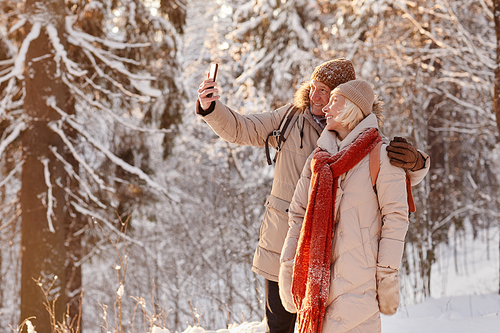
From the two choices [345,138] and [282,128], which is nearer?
[345,138]

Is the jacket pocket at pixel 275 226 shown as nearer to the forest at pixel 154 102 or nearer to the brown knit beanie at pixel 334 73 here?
the brown knit beanie at pixel 334 73

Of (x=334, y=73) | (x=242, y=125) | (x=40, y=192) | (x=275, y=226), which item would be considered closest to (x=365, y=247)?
(x=275, y=226)

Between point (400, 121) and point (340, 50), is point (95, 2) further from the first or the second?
point (400, 121)

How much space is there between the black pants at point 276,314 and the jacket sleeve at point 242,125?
91cm

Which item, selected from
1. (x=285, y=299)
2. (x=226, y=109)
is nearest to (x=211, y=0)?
(x=226, y=109)

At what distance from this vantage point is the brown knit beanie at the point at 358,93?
2156 mm

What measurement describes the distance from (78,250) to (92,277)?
7.18 meters

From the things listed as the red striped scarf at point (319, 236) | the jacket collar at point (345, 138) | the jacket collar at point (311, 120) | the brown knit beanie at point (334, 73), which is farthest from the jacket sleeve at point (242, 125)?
the red striped scarf at point (319, 236)

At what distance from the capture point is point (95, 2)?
23.5ft

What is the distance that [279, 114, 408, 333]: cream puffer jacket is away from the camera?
1932mm

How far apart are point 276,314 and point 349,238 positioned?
0.79 metres

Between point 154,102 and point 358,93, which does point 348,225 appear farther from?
point 154,102

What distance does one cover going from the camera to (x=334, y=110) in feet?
7.20

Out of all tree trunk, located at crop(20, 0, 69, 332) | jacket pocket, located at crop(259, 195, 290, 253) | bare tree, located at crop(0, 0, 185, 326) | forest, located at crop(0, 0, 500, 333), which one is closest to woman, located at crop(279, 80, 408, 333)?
jacket pocket, located at crop(259, 195, 290, 253)
